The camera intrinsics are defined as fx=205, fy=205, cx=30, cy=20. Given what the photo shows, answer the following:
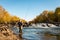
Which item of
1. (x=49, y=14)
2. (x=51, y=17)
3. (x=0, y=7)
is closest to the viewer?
(x=0, y=7)

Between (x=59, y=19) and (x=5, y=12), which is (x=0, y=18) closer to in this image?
(x=5, y=12)

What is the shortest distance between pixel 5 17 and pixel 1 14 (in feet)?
24.6

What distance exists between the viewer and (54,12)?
11919 centimetres

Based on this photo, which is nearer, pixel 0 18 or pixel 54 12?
pixel 0 18

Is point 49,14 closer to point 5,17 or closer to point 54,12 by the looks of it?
point 54,12

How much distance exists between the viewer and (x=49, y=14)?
119125 millimetres

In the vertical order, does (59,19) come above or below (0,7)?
below

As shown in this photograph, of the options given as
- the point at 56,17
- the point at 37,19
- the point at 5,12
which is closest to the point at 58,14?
the point at 56,17

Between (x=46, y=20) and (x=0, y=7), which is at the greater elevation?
(x=0, y=7)

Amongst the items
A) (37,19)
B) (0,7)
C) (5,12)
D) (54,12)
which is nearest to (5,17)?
(5,12)

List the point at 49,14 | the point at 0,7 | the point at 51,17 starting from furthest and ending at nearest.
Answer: the point at 49,14 → the point at 51,17 → the point at 0,7

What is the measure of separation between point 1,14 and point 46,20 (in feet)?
79.1

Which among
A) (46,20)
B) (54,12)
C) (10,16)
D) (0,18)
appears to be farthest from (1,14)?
(54,12)

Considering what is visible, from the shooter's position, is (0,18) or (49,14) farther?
(49,14)
